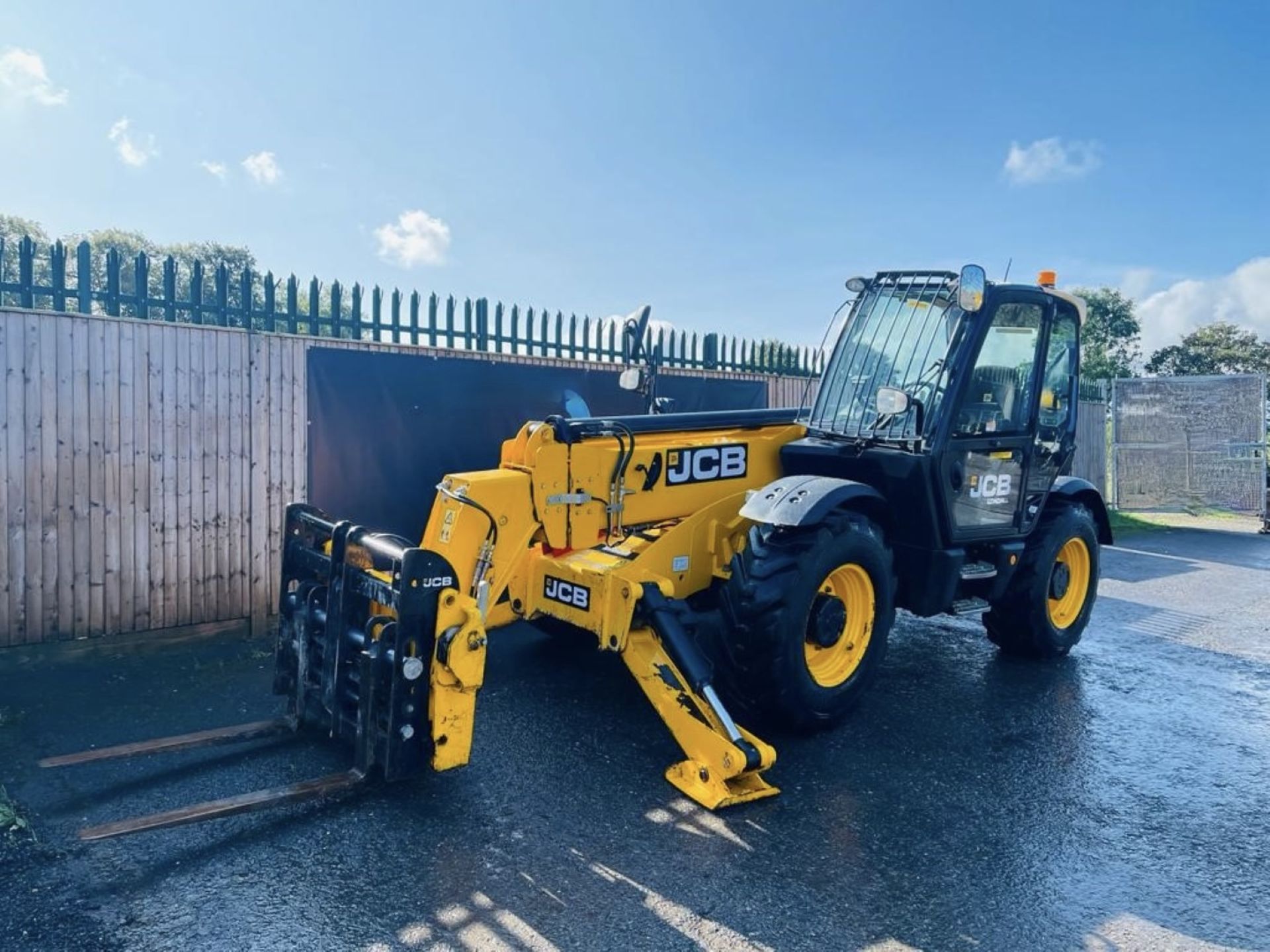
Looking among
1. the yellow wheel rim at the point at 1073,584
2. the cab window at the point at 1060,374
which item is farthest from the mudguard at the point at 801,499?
the yellow wheel rim at the point at 1073,584

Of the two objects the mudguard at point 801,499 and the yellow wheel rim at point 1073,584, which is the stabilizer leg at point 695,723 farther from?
the yellow wheel rim at point 1073,584

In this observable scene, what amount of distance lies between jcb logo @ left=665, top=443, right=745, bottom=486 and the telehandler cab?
0.05ft

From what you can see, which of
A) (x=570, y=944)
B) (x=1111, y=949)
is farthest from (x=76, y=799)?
(x=1111, y=949)

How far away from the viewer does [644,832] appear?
12.0ft

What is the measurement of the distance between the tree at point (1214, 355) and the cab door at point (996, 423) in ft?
95.2

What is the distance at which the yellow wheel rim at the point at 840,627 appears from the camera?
474cm

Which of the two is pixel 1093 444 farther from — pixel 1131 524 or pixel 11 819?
pixel 11 819

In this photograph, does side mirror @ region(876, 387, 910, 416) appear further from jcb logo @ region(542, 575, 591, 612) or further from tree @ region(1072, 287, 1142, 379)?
tree @ region(1072, 287, 1142, 379)

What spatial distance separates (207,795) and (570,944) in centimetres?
190

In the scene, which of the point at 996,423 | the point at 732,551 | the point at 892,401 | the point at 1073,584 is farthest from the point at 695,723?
the point at 1073,584

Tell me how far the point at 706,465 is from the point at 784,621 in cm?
128

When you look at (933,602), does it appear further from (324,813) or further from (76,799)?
(76,799)

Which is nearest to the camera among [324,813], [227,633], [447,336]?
[324,813]

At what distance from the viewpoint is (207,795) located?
382 cm
